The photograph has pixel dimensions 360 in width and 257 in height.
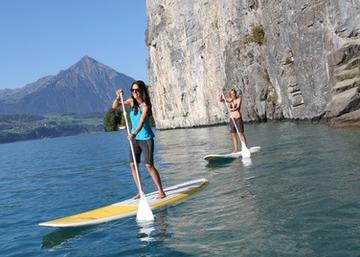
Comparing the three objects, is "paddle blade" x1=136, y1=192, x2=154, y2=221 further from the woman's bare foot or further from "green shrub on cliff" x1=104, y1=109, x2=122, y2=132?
"green shrub on cliff" x1=104, y1=109, x2=122, y2=132

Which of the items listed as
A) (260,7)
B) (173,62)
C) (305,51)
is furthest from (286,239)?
(173,62)

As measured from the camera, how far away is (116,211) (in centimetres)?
1080

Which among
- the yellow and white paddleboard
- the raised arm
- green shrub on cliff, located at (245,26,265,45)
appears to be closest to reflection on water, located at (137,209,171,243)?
the yellow and white paddleboard

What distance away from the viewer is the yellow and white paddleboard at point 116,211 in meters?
9.87

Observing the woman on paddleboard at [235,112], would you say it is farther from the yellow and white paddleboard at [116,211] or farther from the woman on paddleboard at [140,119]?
the woman on paddleboard at [140,119]

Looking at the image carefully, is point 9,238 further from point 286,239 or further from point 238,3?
point 238,3

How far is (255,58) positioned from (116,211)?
51321 millimetres

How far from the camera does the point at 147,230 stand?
9.22 metres

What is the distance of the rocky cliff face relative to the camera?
122ft

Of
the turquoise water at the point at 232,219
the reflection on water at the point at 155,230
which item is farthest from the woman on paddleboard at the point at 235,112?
the reflection on water at the point at 155,230

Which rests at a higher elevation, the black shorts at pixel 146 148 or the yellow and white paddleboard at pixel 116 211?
the black shorts at pixel 146 148

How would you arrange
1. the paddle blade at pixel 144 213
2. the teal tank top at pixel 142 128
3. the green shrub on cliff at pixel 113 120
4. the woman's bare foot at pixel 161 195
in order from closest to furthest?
the paddle blade at pixel 144 213, the teal tank top at pixel 142 128, the woman's bare foot at pixel 161 195, the green shrub on cliff at pixel 113 120

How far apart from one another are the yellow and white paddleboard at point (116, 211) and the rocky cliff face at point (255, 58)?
71.7ft

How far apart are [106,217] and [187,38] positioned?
7918 cm
